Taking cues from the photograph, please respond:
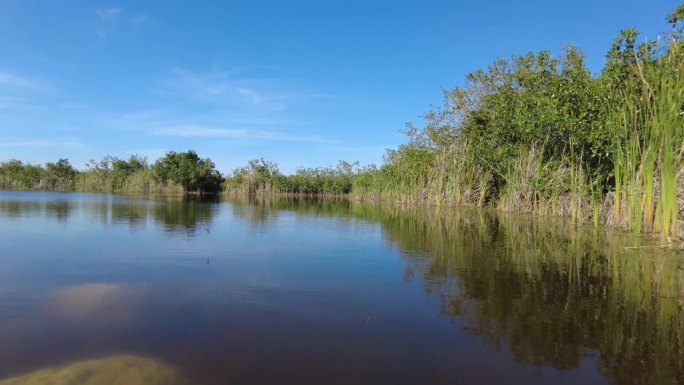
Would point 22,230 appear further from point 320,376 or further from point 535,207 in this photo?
point 535,207

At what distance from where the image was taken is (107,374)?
12.3ft

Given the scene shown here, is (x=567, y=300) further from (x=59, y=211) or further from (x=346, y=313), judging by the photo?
(x=59, y=211)

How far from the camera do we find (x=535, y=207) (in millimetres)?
22266

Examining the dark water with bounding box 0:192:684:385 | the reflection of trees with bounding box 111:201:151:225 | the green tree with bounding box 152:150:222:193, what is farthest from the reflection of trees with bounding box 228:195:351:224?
the green tree with bounding box 152:150:222:193

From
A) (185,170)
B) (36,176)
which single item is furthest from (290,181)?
(36,176)

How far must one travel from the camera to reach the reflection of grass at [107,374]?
3.60 metres

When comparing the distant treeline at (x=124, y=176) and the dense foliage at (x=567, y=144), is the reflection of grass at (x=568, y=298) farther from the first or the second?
the distant treeline at (x=124, y=176)

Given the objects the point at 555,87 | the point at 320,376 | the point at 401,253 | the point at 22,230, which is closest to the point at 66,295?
the point at 320,376

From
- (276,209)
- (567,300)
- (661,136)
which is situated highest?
(661,136)

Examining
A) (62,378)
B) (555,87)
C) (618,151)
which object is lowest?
(62,378)

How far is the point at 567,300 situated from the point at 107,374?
579cm

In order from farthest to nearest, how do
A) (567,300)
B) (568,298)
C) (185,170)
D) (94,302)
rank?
(185,170) < (568,298) < (567,300) < (94,302)

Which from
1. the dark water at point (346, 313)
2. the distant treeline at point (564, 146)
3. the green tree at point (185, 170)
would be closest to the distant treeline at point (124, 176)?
the green tree at point (185, 170)

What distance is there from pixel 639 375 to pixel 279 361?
324 centimetres
